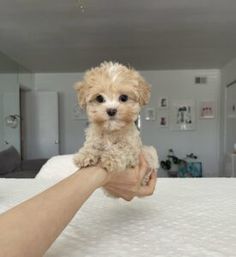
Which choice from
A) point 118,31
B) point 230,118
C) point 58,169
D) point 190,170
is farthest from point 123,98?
point 190,170

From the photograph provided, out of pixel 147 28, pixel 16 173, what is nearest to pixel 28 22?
pixel 147 28

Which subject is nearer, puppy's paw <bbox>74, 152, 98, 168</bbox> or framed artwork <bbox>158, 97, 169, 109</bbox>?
puppy's paw <bbox>74, 152, 98, 168</bbox>

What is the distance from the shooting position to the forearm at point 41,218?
0.51m

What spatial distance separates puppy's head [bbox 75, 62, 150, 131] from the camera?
2.68 feet

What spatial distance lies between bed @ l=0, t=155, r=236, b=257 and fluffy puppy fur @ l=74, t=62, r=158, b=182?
0.61ft

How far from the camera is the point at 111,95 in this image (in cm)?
82

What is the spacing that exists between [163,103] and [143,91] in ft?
18.3

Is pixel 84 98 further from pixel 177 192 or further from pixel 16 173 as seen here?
pixel 16 173

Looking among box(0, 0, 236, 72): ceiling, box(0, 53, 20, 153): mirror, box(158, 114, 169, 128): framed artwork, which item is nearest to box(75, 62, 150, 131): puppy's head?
box(0, 0, 236, 72): ceiling

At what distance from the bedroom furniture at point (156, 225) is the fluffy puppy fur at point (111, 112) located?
184mm

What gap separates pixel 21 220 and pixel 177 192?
83cm

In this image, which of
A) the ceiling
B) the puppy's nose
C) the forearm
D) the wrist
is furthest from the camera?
the ceiling

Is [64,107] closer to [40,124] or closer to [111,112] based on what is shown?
[40,124]

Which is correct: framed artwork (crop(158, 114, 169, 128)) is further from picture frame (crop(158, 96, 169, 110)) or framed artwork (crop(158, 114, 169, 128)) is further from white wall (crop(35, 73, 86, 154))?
white wall (crop(35, 73, 86, 154))
